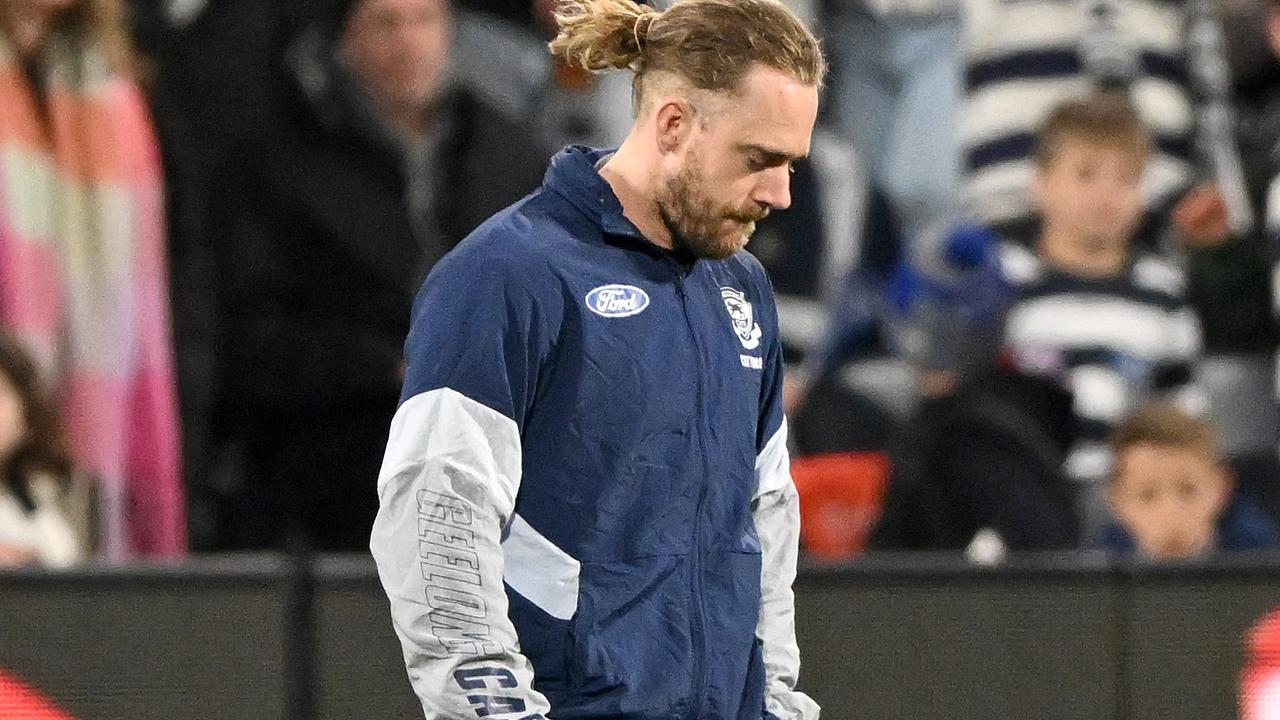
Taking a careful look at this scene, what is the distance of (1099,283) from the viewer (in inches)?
236

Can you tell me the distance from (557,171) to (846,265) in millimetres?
3321

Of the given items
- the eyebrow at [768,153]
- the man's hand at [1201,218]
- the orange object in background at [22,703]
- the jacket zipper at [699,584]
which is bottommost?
the orange object in background at [22,703]

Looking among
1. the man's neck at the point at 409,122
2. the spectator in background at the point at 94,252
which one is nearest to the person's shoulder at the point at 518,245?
the spectator in background at the point at 94,252

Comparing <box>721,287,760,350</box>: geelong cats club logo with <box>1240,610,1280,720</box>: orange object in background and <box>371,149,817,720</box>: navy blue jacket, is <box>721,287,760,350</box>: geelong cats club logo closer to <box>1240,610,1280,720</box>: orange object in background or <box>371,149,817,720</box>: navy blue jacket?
<box>371,149,817,720</box>: navy blue jacket

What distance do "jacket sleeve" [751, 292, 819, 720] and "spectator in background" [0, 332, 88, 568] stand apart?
251 cm

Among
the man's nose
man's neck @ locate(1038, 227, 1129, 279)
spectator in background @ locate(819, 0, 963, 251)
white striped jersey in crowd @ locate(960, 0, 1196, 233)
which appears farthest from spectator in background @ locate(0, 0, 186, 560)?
the man's nose

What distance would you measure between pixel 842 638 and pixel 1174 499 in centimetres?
155

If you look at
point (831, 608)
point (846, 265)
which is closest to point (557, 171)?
point (831, 608)

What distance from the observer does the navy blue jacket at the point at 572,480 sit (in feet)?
8.13

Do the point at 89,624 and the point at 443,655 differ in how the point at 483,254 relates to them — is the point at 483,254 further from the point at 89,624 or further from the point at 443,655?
the point at 89,624

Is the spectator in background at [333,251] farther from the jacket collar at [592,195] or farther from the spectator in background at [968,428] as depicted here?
the jacket collar at [592,195]

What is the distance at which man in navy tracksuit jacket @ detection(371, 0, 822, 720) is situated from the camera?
2.48 metres

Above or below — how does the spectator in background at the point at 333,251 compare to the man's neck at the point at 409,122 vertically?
below

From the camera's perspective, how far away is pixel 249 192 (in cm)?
563
